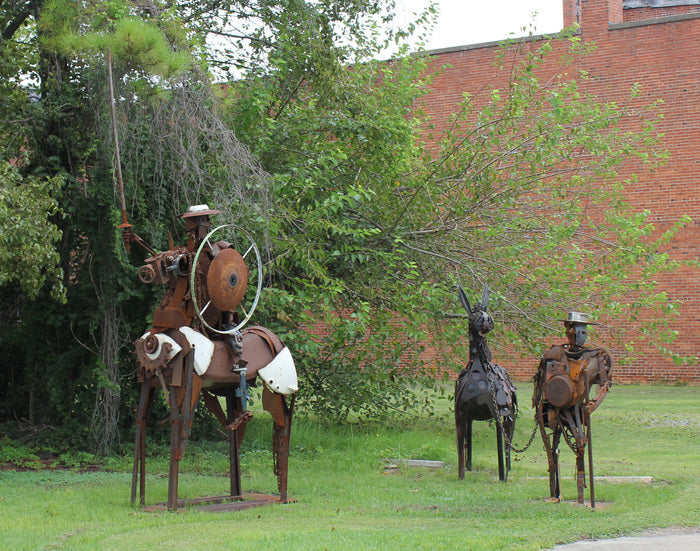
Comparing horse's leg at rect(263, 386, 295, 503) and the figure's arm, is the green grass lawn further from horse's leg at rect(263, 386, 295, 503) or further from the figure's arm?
the figure's arm

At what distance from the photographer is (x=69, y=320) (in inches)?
457

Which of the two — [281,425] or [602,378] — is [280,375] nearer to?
[281,425]

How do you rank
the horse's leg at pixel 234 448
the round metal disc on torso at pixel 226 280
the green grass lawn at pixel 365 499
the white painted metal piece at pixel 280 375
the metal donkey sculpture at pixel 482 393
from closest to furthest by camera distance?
1. the green grass lawn at pixel 365 499
2. the round metal disc on torso at pixel 226 280
3. the white painted metal piece at pixel 280 375
4. the horse's leg at pixel 234 448
5. the metal donkey sculpture at pixel 482 393

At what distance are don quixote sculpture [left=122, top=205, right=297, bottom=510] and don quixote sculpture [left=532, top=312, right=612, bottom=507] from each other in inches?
95.5

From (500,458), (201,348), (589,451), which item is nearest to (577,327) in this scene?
(589,451)

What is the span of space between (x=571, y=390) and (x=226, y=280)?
3.34 meters

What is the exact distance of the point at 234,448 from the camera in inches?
336

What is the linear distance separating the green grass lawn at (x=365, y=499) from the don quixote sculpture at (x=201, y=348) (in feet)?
2.03

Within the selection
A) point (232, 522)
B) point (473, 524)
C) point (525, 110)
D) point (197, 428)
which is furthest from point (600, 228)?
point (232, 522)

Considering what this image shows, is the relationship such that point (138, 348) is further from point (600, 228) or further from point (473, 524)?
point (600, 228)

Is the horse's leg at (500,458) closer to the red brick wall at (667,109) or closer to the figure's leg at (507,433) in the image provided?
the figure's leg at (507,433)

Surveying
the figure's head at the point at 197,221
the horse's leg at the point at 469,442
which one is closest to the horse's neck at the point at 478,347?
the horse's leg at the point at 469,442

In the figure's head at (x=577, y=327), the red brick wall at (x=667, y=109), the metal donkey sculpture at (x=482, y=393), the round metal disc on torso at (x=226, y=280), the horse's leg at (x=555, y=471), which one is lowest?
the horse's leg at (x=555, y=471)

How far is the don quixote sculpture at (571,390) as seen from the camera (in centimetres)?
797
